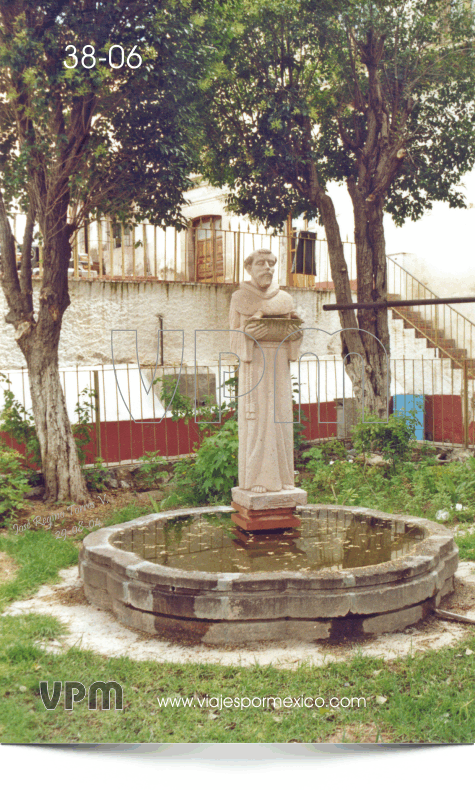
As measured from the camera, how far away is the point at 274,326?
4.42m

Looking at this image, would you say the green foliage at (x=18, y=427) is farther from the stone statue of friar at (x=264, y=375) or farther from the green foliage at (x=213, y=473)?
the stone statue of friar at (x=264, y=375)

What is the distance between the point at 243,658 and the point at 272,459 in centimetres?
151

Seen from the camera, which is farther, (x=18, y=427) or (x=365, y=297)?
(x=18, y=427)

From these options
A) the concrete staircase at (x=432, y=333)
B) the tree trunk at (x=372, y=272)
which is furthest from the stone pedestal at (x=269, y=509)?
the concrete staircase at (x=432, y=333)

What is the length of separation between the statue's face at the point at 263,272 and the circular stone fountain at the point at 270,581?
1.81 metres

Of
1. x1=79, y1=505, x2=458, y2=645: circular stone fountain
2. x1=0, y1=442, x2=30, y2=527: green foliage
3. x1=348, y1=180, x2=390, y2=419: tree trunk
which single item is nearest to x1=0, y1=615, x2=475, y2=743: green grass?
x1=79, y1=505, x2=458, y2=645: circular stone fountain

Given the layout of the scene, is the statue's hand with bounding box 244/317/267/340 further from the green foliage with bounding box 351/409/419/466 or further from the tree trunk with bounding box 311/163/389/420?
the green foliage with bounding box 351/409/419/466

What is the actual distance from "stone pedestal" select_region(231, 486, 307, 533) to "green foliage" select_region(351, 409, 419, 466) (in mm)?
2913

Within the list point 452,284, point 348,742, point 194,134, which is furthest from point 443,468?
point 348,742

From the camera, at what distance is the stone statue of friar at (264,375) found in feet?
14.7

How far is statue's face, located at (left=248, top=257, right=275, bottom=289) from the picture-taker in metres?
4.54

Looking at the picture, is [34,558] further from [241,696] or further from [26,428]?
[241,696]

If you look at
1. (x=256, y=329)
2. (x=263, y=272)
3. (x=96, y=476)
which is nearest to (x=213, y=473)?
(x=96, y=476)

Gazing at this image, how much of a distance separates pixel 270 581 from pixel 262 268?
7.19 feet
